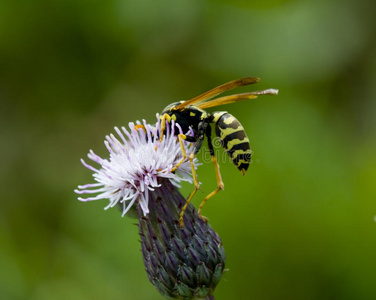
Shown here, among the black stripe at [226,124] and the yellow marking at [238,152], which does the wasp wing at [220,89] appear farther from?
the yellow marking at [238,152]

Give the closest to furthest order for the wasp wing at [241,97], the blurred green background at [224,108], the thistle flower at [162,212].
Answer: the thistle flower at [162,212], the wasp wing at [241,97], the blurred green background at [224,108]

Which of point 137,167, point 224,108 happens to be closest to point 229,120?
point 137,167

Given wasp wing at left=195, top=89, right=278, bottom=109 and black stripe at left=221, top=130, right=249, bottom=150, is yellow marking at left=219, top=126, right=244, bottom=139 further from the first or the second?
wasp wing at left=195, top=89, right=278, bottom=109

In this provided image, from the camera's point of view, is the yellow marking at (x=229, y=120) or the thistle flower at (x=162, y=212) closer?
the thistle flower at (x=162, y=212)

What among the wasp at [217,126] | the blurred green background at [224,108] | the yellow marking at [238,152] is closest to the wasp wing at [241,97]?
the wasp at [217,126]

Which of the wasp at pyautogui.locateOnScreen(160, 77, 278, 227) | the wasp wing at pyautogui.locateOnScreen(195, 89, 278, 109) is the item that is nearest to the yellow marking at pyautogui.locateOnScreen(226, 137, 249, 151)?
the wasp at pyautogui.locateOnScreen(160, 77, 278, 227)

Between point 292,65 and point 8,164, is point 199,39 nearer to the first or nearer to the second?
point 292,65

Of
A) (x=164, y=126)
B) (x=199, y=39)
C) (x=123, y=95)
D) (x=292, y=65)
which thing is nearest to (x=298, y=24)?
(x=292, y=65)
